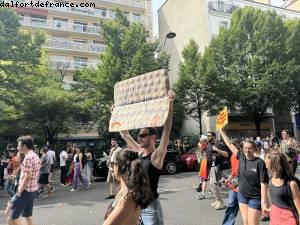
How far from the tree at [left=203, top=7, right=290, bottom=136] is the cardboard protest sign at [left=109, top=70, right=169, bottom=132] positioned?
20.9 meters

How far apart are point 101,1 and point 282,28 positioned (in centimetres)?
2176

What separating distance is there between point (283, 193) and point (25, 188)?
366 centimetres

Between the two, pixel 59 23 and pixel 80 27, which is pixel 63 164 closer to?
pixel 59 23

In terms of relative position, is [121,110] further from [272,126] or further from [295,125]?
[295,125]

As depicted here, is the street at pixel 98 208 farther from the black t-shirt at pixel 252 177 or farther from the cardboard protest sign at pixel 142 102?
the cardboard protest sign at pixel 142 102

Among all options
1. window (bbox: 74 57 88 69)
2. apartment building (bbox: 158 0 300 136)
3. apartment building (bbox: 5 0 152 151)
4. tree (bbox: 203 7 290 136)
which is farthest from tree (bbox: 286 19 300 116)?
window (bbox: 74 57 88 69)

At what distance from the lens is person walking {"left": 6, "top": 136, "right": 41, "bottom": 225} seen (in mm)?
5059

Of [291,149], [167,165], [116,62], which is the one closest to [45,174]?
[167,165]

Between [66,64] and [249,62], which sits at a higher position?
[66,64]

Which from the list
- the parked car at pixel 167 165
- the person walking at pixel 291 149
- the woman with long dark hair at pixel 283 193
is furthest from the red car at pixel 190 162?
the woman with long dark hair at pixel 283 193

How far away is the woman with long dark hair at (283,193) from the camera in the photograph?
3.62 meters

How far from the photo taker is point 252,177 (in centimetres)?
457

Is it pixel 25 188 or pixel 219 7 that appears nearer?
pixel 25 188

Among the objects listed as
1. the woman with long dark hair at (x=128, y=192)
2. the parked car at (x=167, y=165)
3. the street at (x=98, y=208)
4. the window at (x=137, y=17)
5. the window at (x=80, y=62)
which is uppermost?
the window at (x=137, y=17)
